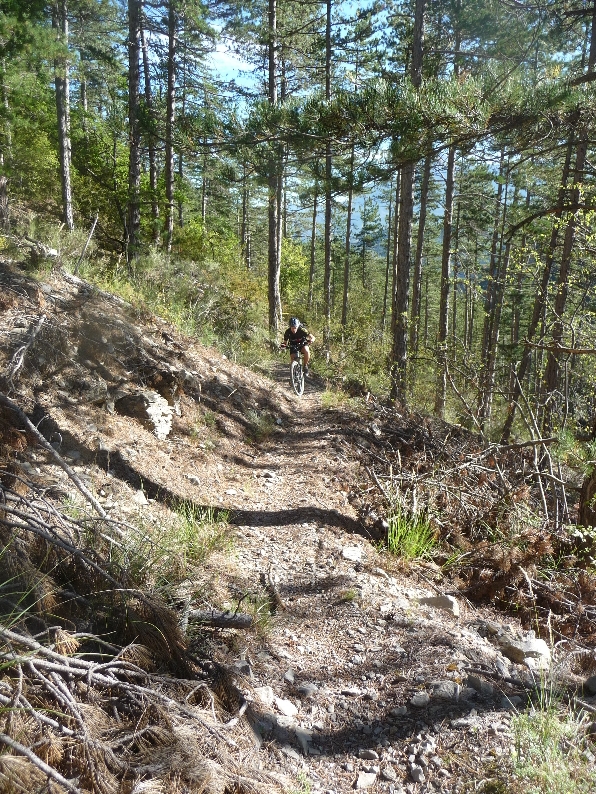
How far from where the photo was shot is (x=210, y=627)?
10.2 feet

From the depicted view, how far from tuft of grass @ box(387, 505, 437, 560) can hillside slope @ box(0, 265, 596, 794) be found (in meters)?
0.20

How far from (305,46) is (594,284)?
16743 millimetres

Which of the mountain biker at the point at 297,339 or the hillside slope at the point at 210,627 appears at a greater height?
the mountain biker at the point at 297,339

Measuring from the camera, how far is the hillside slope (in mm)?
2004

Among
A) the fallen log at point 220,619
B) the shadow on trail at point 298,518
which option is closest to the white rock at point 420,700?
the fallen log at point 220,619

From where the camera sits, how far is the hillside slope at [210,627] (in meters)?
2.00

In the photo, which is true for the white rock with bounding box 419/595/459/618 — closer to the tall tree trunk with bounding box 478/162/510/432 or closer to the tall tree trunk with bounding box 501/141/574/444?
A: the tall tree trunk with bounding box 501/141/574/444

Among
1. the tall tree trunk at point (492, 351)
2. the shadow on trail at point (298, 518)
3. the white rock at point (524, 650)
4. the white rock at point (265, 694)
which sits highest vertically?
the tall tree trunk at point (492, 351)

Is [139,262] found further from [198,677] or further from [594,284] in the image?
[198,677]

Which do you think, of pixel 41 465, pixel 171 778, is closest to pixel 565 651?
pixel 171 778

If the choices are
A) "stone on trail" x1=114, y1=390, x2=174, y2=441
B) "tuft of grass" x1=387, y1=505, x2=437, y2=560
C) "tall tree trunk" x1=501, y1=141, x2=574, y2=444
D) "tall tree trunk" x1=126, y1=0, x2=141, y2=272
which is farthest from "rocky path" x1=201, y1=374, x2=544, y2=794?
"tall tree trunk" x1=126, y1=0, x2=141, y2=272

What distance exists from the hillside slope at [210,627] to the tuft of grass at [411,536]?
0.20 metres

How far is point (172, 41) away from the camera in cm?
1576

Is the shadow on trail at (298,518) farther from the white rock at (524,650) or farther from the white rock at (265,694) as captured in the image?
the white rock at (265,694)
